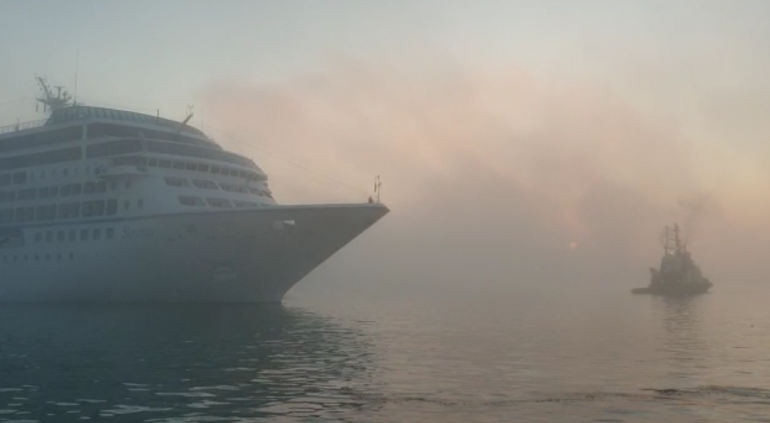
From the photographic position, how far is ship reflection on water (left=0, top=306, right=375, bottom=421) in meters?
20.4

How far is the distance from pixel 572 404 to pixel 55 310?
1792 inches

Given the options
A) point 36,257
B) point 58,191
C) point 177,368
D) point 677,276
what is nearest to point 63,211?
point 58,191

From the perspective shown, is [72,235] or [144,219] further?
[72,235]

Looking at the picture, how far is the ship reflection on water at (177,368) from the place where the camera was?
805 inches

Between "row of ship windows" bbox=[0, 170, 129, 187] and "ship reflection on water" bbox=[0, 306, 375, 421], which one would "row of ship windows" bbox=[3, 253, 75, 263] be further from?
"ship reflection on water" bbox=[0, 306, 375, 421]

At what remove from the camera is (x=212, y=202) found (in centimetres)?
6012

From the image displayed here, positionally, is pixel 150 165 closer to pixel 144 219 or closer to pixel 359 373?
pixel 144 219

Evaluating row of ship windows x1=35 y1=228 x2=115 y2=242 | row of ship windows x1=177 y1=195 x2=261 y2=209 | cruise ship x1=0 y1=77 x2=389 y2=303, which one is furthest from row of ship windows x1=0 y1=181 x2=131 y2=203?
row of ship windows x1=177 y1=195 x2=261 y2=209

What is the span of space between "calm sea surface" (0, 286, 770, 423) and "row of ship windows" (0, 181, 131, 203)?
45.3 ft

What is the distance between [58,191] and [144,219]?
10607mm

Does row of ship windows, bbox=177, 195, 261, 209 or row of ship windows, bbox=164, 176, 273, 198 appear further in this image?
row of ship windows, bbox=164, 176, 273, 198

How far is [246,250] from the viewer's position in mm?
56188

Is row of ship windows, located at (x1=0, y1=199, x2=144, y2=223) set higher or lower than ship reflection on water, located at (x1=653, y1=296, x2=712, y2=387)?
higher

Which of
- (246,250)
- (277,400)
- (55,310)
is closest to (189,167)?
(246,250)
